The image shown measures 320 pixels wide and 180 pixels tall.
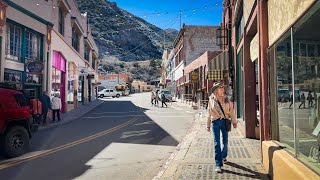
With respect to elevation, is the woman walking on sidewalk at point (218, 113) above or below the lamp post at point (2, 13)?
below

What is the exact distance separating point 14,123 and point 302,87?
8.02 metres

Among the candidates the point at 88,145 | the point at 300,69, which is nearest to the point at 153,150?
the point at 88,145

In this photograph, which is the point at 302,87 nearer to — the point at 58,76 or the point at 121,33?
the point at 58,76

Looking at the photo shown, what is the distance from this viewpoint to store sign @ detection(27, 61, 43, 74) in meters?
20.0

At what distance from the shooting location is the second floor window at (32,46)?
809 inches

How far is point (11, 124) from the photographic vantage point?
1027 centimetres

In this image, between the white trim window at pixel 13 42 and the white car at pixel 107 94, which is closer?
the white trim window at pixel 13 42

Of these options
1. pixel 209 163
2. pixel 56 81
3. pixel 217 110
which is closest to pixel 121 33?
pixel 56 81

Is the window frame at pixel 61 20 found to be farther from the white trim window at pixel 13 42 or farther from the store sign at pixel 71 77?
the white trim window at pixel 13 42

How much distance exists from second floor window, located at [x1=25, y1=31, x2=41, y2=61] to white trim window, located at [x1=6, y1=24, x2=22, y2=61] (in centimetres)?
88

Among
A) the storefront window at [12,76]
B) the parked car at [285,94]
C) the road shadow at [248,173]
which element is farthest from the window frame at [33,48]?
the parked car at [285,94]

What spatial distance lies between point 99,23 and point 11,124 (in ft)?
465

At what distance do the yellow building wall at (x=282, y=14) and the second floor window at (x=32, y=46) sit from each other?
1627 cm

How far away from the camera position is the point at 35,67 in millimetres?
20188
